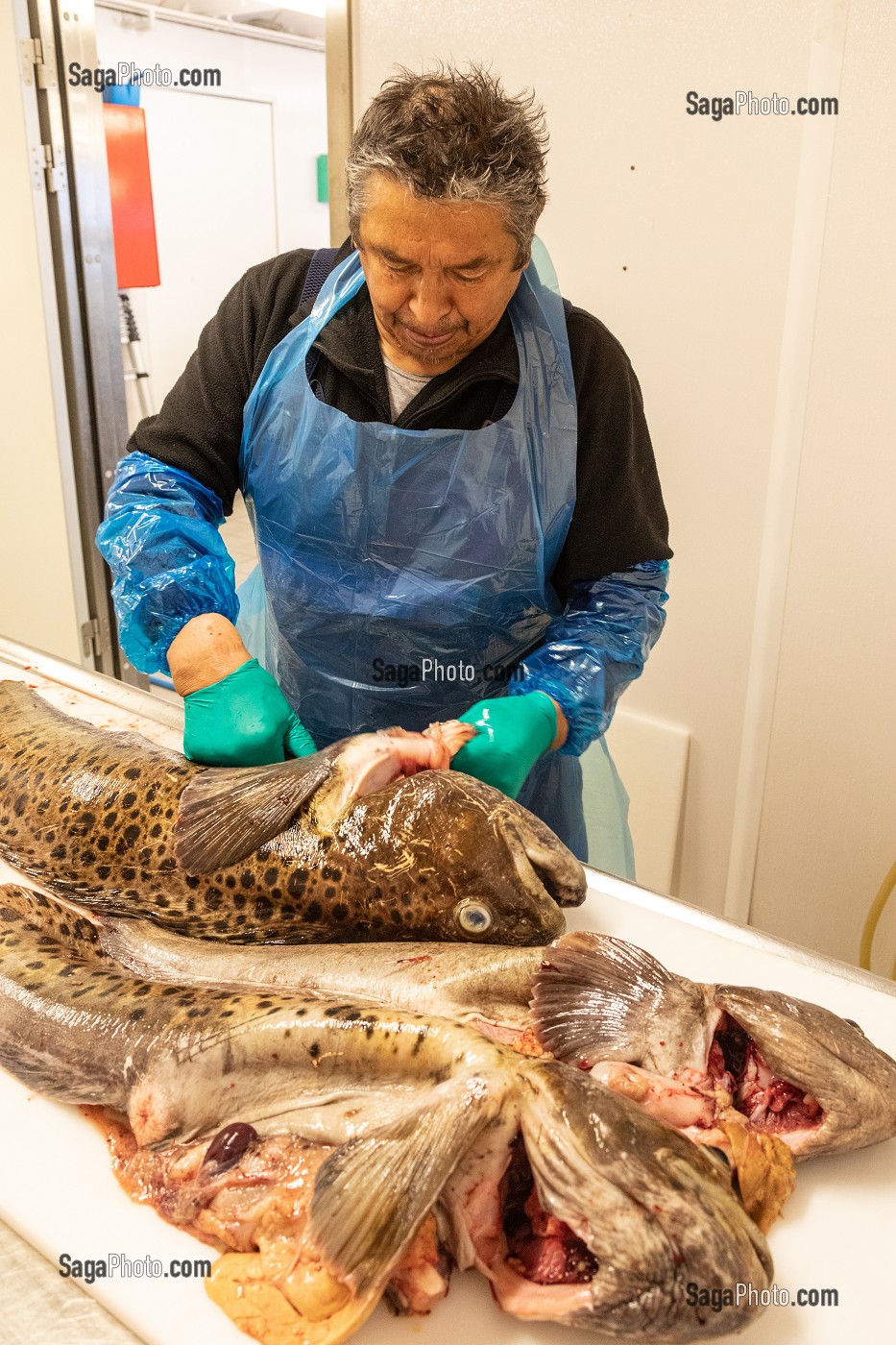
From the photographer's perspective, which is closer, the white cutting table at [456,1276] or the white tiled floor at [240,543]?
the white cutting table at [456,1276]

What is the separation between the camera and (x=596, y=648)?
198cm

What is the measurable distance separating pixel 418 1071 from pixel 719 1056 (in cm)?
37

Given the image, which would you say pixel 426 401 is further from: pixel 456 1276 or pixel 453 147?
pixel 456 1276

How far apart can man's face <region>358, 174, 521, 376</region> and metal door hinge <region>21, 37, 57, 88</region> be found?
9.13ft

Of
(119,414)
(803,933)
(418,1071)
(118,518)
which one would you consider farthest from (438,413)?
(119,414)

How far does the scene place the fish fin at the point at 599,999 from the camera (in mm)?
1240

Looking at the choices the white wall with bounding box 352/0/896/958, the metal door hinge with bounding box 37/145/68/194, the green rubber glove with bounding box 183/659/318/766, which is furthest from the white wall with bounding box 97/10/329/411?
the green rubber glove with bounding box 183/659/318/766

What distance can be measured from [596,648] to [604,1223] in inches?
45.2

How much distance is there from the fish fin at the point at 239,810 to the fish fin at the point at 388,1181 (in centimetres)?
55

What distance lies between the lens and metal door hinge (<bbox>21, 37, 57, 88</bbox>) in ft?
12.2

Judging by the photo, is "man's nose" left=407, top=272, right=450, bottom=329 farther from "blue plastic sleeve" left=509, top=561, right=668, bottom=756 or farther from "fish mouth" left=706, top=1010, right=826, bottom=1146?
"fish mouth" left=706, top=1010, right=826, bottom=1146

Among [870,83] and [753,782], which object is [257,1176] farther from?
[870,83]

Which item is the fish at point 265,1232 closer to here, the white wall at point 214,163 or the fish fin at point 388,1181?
the fish fin at point 388,1181

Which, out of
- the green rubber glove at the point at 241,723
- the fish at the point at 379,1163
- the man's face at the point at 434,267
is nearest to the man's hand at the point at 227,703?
the green rubber glove at the point at 241,723
